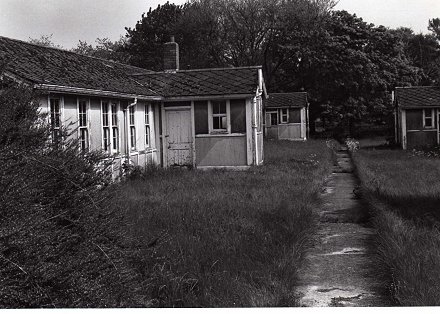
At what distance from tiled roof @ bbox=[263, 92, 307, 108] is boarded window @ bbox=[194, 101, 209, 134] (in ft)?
73.9

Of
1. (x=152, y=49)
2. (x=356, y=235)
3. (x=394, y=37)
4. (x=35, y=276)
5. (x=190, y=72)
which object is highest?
(x=394, y=37)

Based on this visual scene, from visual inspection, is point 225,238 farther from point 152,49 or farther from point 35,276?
point 152,49

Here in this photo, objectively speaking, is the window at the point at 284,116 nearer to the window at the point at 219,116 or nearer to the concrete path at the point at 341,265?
the window at the point at 219,116

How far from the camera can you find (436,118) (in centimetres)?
2792

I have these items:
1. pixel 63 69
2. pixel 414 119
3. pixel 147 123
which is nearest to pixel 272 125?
pixel 414 119

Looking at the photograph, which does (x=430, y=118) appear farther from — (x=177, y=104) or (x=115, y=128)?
(x=115, y=128)

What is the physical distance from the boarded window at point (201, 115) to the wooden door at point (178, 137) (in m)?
0.30

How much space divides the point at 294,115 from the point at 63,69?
29588 millimetres

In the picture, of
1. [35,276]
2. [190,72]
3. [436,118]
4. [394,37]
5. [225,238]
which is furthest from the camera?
[394,37]

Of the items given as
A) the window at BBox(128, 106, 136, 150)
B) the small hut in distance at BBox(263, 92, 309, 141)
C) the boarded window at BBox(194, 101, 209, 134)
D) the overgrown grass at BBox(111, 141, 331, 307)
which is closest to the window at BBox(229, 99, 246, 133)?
the boarded window at BBox(194, 101, 209, 134)

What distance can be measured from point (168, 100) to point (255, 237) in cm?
1190

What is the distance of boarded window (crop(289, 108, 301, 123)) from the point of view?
138 feet

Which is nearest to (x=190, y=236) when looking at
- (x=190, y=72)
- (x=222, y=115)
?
(x=222, y=115)

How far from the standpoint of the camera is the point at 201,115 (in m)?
19.4
